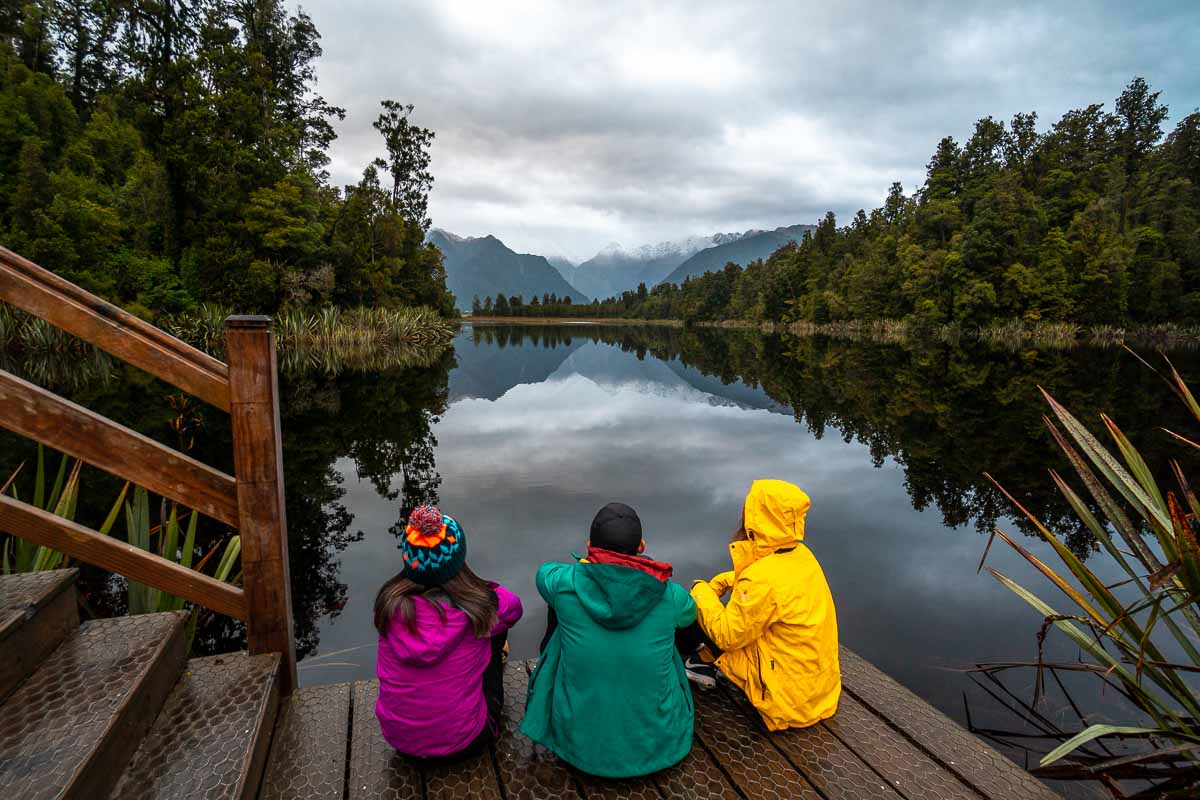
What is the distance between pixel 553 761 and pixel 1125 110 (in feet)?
214

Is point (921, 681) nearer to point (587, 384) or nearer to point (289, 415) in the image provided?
point (289, 415)

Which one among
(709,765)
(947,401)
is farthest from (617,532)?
(947,401)

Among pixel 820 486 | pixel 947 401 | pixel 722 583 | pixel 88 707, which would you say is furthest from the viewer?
pixel 947 401

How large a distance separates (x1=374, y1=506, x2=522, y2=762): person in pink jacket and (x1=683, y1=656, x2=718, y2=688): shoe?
114 cm

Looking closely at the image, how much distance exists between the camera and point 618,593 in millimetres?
1913

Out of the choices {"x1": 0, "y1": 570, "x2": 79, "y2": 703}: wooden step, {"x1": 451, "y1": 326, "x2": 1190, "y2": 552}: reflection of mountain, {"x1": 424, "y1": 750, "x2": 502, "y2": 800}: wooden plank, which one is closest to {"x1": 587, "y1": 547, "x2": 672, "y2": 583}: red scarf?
{"x1": 424, "y1": 750, "x2": 502, "y2": 800}: wooden plank

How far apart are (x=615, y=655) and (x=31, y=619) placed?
2.00 m

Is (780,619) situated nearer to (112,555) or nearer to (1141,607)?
(1141,607)

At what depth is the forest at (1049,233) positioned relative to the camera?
32.5 m

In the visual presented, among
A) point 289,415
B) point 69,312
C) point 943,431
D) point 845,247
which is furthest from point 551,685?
point 845,247

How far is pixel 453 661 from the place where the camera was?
2010 millimetres

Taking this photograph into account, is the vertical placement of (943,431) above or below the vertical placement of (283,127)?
below

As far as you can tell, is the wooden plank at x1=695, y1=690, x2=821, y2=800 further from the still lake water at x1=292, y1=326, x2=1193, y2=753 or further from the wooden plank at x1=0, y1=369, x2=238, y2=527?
the wooden plank at x1=0, y1=369, x2=238, y2=527

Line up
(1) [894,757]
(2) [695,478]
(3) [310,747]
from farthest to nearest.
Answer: (2) [695,478]
(1) [894,757]
(3) [310,747]
